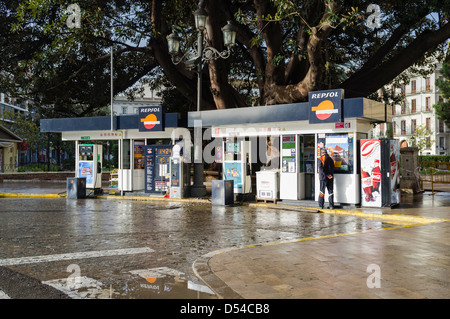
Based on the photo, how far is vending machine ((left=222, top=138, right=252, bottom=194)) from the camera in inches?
623

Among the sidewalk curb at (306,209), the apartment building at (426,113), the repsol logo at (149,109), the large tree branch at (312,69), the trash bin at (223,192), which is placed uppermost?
the apartment building at (426,113)

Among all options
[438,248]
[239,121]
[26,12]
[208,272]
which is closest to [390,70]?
[239,121]

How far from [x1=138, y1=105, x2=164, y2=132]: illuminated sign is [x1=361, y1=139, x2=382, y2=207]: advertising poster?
860 centimetres

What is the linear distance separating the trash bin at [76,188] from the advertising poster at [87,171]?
42.8 inches

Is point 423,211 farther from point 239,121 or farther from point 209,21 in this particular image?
point 209,21

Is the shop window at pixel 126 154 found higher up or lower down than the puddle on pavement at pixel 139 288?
higher up

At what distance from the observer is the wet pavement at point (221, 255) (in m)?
5.10

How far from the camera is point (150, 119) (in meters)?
17.9

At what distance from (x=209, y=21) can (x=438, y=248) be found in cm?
1461

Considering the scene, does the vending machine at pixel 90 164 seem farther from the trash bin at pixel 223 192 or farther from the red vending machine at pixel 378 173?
the red vending machine at pixel 378 173

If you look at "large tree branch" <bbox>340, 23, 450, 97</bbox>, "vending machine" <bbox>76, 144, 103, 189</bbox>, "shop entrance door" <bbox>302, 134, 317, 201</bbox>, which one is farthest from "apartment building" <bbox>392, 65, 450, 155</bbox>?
"vending machine" <bbox>76, 144, 103, 189</bbox>

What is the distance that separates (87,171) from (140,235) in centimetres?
1146

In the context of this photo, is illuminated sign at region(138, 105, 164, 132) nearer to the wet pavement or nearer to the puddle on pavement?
the wet pavement

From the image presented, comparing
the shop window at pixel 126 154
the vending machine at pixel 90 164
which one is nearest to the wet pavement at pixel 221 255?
the shop window at pixel 126 154
